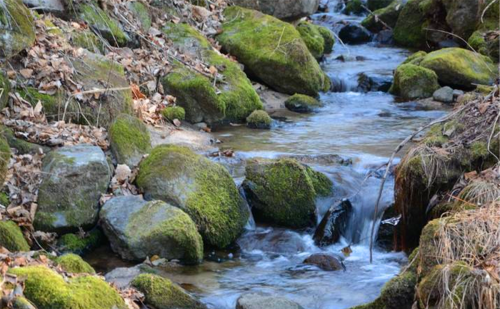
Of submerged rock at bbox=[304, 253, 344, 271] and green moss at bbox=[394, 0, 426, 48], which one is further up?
green moss at bbox=[394, 0, 426, 48]

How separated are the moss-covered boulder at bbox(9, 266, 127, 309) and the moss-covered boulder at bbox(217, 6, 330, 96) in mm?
8432

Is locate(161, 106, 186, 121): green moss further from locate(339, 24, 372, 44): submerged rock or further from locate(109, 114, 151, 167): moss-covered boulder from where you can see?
locate(339, 24, 372, 44): submerged rock

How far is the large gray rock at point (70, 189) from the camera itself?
743 cm

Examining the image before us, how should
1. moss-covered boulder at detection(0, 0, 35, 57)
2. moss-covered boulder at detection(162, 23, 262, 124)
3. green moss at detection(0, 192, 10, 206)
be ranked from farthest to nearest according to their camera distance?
moss-covered boulder at detection(162, 23, 262, 124), moss-covered boulder at detection(0, 0, 35, 57), green moss at detection(0, 192, 10, 206)

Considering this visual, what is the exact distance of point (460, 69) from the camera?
13812 millimetres

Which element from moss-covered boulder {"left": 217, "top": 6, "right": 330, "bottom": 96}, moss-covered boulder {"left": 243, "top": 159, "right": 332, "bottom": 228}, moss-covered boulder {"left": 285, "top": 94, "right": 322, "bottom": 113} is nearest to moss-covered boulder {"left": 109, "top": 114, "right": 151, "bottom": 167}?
moss-covered boulder {"left": 243, "top": 159, "right": 332, "bottom": 228}

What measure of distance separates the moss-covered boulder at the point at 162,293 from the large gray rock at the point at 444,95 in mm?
8439

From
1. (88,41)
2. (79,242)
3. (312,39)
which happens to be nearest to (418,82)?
(312,39)

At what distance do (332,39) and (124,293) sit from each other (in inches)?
499

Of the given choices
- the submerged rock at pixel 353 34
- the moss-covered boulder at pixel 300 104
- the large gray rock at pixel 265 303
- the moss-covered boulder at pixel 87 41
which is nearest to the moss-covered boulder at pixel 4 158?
the large gray rock at pixel 265 303

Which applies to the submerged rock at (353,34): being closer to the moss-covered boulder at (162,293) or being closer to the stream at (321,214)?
the stream at (321,214)

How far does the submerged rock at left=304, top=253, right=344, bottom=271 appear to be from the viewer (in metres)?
7.36

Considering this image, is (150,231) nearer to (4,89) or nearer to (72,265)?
(72,265)

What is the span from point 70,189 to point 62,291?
2.60 metres
